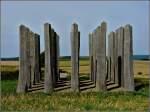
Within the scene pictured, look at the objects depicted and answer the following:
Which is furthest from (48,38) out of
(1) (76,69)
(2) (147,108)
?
(2) (147,108)

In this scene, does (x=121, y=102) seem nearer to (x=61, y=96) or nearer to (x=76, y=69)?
(x=61, y=96)

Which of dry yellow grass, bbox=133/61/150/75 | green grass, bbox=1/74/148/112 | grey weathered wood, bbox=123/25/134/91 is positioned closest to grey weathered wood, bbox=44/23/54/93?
green grass, bbox=1/74/148/112

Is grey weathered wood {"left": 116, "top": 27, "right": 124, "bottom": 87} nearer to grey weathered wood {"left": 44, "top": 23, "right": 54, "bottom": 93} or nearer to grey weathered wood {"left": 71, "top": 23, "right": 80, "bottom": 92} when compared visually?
grey weathered wood {"left": 71, "top": 23, "right": 80, "bottom": 92}

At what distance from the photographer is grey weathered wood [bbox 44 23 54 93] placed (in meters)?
16.1

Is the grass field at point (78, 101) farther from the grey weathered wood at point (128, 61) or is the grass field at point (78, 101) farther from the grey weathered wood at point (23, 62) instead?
the grey weathered wood at point (23, 62)

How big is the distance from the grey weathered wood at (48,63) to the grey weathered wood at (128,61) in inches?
93.6

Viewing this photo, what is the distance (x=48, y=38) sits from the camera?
16.3m

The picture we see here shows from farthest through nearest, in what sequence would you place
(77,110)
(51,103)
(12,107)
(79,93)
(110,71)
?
(110,71)
(79,93)
(51,103)
(12,107)
(77,110)

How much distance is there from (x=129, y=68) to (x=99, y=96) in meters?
2.35

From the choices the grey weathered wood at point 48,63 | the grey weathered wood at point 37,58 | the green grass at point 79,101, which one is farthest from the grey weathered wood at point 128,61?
the grey weathered wood at point 37,58

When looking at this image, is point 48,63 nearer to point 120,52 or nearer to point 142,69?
point 120,52

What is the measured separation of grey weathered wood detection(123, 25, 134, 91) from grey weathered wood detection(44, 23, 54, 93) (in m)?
2.38

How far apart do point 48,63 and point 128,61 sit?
2.54 metres

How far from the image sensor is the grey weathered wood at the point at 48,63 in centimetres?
1608
